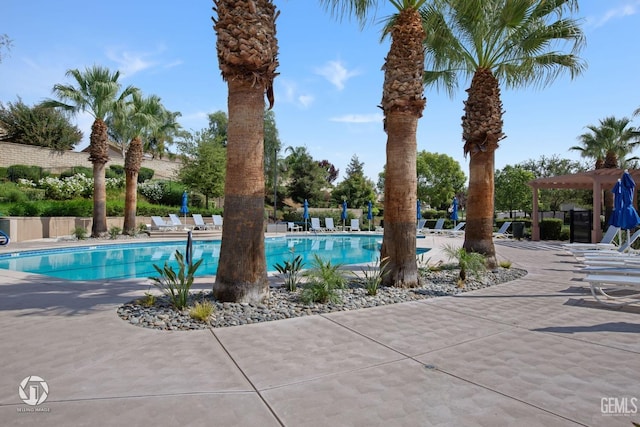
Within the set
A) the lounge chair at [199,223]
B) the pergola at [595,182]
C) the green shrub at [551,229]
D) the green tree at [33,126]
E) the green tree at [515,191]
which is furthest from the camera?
the green tree at [515,191]

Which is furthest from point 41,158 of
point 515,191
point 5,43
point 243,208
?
point 515,191

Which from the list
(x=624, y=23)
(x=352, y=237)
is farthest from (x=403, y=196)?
(x=352, y=237)

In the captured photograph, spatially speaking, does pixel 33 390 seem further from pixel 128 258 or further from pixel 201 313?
pixel 128 258

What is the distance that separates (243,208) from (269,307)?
1.50m

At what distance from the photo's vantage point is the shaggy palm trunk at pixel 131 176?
767 inches

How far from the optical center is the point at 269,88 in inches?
246

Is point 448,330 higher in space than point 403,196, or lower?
lower

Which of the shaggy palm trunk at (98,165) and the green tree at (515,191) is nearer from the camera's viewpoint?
the shaggy palm trunk at (98,165)

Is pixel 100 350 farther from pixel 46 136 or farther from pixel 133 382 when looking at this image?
pixel 46 136

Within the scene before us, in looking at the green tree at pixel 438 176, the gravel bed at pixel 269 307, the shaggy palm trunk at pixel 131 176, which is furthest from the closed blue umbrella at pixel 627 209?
the green tree at pixel 438 176

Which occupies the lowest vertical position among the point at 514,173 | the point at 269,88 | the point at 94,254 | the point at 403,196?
the point at 94,254

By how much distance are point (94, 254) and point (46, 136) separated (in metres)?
24.1

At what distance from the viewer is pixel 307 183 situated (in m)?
41.9

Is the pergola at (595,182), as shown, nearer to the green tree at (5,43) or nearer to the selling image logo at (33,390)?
the selling image logo at (33,390)
